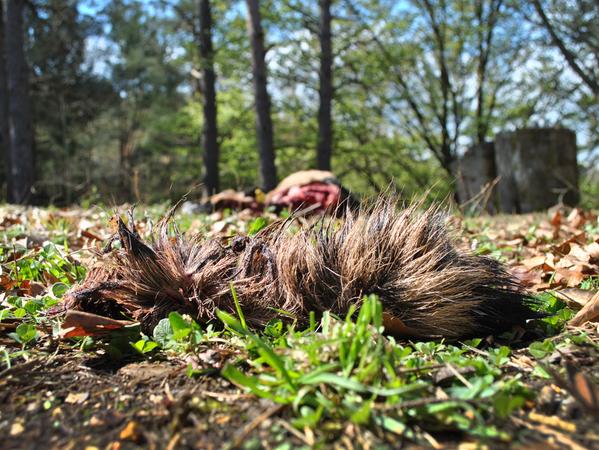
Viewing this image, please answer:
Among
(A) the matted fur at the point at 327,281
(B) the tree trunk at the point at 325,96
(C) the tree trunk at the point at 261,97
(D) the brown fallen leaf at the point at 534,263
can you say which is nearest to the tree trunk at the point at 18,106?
(C) the tree trunk at the point at 261,97

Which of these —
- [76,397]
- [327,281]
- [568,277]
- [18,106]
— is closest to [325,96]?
[18,106]

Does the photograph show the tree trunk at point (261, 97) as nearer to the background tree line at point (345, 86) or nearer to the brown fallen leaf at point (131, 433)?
the background tree line at point (345, 86)

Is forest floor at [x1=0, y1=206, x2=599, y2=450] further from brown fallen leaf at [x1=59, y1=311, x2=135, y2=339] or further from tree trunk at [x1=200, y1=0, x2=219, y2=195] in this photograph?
tree trunk at [x1=200, y1=0, x2=219, y2=195]

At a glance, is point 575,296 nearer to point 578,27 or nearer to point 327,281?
point 327,281

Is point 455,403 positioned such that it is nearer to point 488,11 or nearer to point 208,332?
point 208,332

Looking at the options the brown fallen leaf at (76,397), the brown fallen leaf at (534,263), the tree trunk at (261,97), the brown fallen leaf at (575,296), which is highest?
the tree trunk at (261,97)

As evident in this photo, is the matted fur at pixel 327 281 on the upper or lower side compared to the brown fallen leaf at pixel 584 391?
upper

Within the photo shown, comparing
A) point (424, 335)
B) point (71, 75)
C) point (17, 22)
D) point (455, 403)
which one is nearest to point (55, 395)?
point (455, 403)
